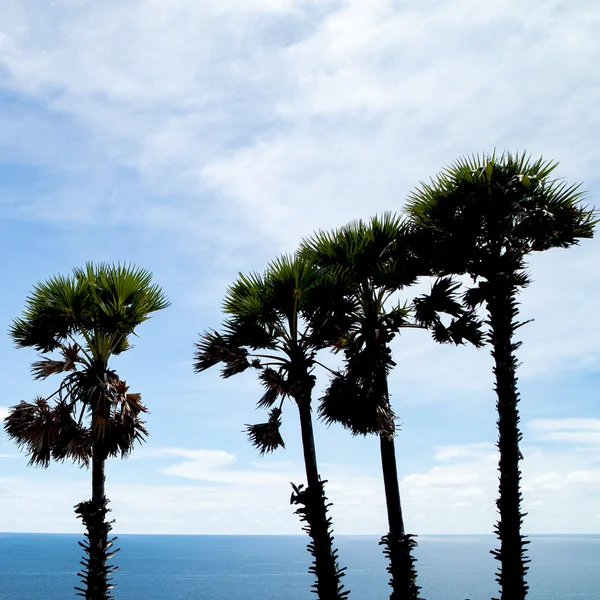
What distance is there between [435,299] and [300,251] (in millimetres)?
4021

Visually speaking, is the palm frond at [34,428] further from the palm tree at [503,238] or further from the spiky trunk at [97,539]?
the palm tree at [503,238]

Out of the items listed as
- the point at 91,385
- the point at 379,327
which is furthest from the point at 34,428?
the point at 379,327

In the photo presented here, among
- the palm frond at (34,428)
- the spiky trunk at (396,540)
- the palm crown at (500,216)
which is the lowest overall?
the spiky trunk at (396,540)

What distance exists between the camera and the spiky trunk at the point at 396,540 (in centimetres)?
1540

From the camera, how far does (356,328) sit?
57.2 feet

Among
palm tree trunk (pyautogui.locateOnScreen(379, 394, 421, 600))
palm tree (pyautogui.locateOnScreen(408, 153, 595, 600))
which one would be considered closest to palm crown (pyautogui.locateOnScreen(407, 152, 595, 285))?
Answer: palm tree (pyautogui.locateOnScreen(408, 153, 595, 600))

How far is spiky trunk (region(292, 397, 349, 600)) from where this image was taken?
48.2ft

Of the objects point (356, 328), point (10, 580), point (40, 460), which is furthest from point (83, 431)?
point (10, 580)

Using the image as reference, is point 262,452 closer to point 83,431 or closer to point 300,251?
point 83,431

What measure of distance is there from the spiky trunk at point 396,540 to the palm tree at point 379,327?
21mm

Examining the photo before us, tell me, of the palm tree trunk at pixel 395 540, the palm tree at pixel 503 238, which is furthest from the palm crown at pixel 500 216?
the palm tree trunk at pixel 395 540

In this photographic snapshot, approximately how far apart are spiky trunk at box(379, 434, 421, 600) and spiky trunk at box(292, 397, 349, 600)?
1.32 meters

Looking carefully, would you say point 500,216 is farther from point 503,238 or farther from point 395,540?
point 395,540

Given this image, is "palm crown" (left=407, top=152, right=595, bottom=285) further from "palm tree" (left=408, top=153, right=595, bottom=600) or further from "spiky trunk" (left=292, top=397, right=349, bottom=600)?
"spiky trunk" (left=292, top=397, right=349, bottom=600)
